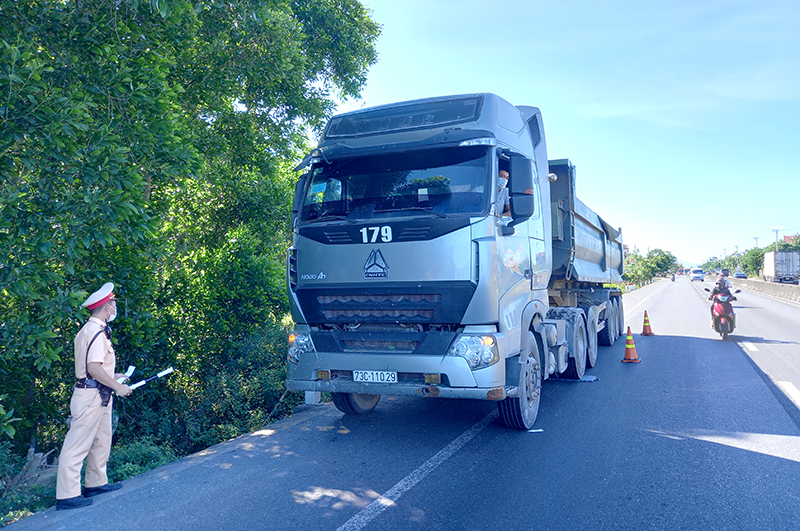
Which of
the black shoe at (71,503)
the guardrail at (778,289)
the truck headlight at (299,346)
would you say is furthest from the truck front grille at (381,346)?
the guardrail at (778,289)

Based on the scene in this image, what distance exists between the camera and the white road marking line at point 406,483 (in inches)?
153

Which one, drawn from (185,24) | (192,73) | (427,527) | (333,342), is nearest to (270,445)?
(333,342)

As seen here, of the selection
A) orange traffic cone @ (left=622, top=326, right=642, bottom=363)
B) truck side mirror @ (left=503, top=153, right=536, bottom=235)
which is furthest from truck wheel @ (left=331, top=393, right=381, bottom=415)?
orange traffic cone @ (left=622, top=326, right=642, bottom=363)

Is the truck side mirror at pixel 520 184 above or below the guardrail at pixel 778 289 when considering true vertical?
above

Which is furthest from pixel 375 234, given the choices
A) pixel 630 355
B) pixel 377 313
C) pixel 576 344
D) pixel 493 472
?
pixel 630 355

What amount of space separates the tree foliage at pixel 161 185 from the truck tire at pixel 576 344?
4.63m

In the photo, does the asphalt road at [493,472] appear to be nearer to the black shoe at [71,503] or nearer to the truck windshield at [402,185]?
the black shoe at [71,503]

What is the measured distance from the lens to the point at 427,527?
3764 mm

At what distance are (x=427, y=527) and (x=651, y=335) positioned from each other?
13.3m

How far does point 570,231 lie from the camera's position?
28.7 ft

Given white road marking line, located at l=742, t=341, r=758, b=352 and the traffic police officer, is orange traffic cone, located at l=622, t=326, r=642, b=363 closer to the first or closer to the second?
white road marking line, located at l=742, t=341, r=758, b=352

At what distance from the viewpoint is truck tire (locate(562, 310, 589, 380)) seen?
27.9 ft

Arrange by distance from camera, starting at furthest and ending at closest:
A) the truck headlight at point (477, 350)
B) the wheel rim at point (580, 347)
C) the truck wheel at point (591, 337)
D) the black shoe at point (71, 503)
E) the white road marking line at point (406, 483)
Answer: the truck wheel at point (591, 337) → the wheel rim at point (580, 347) → the truck headlight at point (477, 350) → the black shoe at point (71, 503) → the white road marking line at point (406, 483)

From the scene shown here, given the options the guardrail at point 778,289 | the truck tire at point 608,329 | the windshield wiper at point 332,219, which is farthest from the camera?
the guardrail at point 778,289
